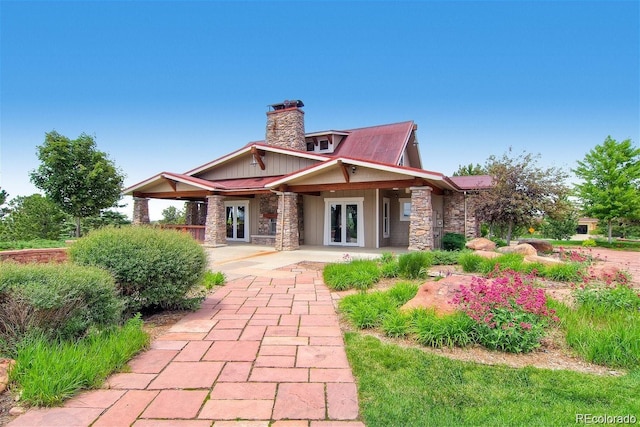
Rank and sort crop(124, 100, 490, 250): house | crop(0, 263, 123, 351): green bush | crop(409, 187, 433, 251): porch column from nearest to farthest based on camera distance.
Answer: crop(0, 263, 123, 351): green bush, crop(409, 187, 433, 251): porch column, crop(124, 100, 490, 250): house

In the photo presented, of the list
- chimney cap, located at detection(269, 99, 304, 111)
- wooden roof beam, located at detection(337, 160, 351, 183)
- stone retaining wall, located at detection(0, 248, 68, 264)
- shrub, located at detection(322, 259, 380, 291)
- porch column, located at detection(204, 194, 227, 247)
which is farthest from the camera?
chimney cap, located at detection(269, 99, 304, 111)

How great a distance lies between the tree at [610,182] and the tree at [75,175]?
94.1 ft

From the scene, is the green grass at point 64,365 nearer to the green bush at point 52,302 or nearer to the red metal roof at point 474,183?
the green bush at point 52,302

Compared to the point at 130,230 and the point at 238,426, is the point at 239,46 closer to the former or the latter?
the point at 130,230

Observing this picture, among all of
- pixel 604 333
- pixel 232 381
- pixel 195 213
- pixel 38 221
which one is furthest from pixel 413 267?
pixel 38 221

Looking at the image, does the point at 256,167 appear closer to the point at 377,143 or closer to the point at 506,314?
the point at 377,143

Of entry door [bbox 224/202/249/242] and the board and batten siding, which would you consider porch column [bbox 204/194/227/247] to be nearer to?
entry door [bbox 224/202/249/242]

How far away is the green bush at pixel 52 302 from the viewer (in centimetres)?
315

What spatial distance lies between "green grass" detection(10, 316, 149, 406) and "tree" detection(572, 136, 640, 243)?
24506mm

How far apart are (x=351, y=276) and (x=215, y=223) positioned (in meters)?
10.6

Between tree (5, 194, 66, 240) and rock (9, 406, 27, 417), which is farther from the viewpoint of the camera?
tree (5, 194, 66, 240)

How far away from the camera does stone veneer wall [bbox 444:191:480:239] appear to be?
16547 mm

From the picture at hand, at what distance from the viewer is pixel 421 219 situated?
1203 centimetres

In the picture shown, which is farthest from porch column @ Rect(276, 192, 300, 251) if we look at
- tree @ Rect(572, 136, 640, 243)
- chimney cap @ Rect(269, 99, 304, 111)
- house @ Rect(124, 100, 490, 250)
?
tree @ Rect(572, 136, 640, 243)
